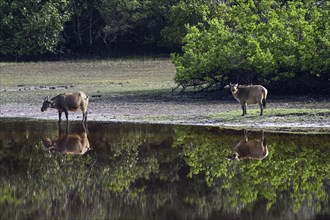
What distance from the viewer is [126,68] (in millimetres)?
37469

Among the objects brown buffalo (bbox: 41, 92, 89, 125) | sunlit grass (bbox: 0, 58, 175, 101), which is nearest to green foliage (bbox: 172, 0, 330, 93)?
sunlit grass (bbox: 0, 58, 175, 101)

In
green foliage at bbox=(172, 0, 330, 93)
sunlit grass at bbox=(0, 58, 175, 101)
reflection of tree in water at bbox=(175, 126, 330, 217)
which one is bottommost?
sunlit grass at bbox=(0, 58, 175, 101)

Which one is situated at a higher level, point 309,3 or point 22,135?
point 309,3

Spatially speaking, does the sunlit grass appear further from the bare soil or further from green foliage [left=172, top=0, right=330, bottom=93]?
green foliage [left=172, top=0, right=330, bottom=93]

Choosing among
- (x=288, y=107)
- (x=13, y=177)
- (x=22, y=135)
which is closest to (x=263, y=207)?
(x=13, y=177)

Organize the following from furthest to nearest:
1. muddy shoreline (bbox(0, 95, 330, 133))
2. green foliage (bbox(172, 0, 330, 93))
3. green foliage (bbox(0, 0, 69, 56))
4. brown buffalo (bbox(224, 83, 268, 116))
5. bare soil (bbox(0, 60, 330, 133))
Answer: green foliage (bbox(0, 0, 69, 56)) → green foliage (bbox(172, 0, 330, 93)) → brown buffalo (bbox(224, 83, 268, 116)) → bare soil (bbox(0, 60, 330, 133)) → muddy shoreline (bbox(0, 95, 330, 133))

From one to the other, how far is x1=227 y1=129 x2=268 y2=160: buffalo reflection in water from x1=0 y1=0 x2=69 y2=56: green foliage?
85.8 ft

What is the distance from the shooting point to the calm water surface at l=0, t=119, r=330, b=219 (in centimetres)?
1098

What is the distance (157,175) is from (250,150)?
3284 millimetres

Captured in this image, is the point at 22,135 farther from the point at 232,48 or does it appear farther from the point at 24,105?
the point at 232,48

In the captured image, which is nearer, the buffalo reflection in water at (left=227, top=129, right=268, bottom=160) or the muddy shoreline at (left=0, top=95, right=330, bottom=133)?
the buffalo reflection in water at (left=227, top=129, right=268, bottom=160)

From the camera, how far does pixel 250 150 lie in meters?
16.6

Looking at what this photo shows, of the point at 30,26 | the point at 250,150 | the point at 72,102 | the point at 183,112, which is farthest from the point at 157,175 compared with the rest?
the point at 30,26

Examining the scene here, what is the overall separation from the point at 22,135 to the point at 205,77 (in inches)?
371
